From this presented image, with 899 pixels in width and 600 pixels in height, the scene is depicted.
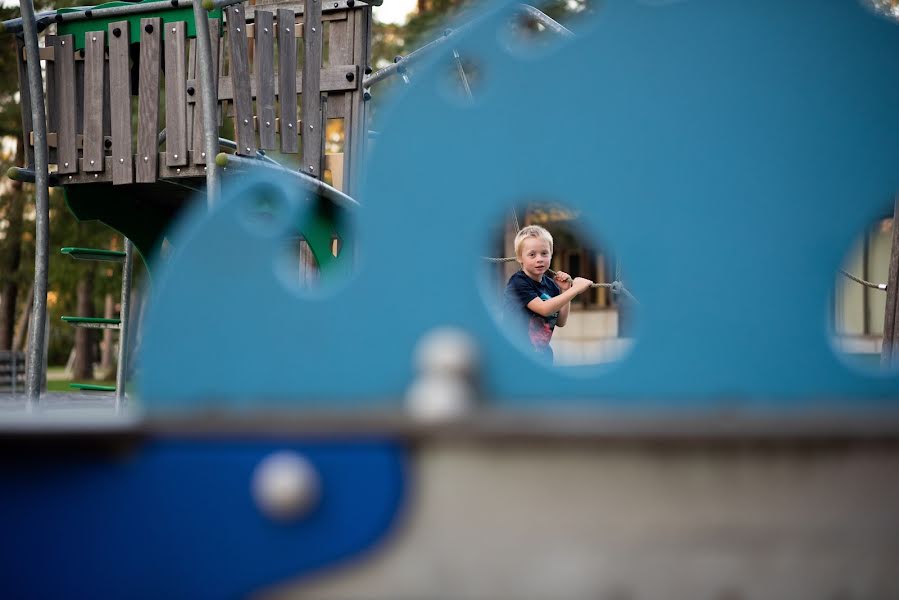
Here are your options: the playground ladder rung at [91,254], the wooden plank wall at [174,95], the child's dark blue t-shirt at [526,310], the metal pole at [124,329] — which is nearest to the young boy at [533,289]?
the child's dark blue t-shirt at [526,310]

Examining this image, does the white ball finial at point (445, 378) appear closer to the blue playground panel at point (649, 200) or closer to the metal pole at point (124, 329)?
the blue playground panel at point (649, 200)

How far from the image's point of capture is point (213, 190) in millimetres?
3393

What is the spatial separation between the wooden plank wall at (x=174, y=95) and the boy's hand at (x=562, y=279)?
1197 millimetres

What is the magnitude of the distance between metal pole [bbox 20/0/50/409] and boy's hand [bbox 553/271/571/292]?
1843 millimetres

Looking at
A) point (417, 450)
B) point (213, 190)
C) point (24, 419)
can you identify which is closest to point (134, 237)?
point (213, 190)

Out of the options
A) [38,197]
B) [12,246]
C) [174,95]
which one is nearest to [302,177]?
[174,95]

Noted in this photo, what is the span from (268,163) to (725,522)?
322 centimetres

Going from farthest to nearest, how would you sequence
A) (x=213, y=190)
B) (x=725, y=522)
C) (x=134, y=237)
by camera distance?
(x=134, y=237) → (x=213, y=190) → (x=725, y=522)

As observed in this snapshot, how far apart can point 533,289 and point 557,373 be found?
266 cm

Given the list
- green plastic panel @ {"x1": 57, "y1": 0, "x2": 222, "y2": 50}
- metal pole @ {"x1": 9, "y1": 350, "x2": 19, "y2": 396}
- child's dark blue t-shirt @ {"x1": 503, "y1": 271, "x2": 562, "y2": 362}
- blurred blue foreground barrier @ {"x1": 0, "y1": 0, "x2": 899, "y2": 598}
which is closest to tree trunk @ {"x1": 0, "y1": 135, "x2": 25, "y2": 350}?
metal pole @ {"x1": 9, "y1": 350, "x2": 19, "y2": 396}

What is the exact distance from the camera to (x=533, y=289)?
161 inches

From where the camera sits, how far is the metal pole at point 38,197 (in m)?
3.91

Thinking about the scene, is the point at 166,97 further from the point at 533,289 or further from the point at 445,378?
the point at 445,378

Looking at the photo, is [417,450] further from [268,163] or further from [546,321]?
[268,163]
